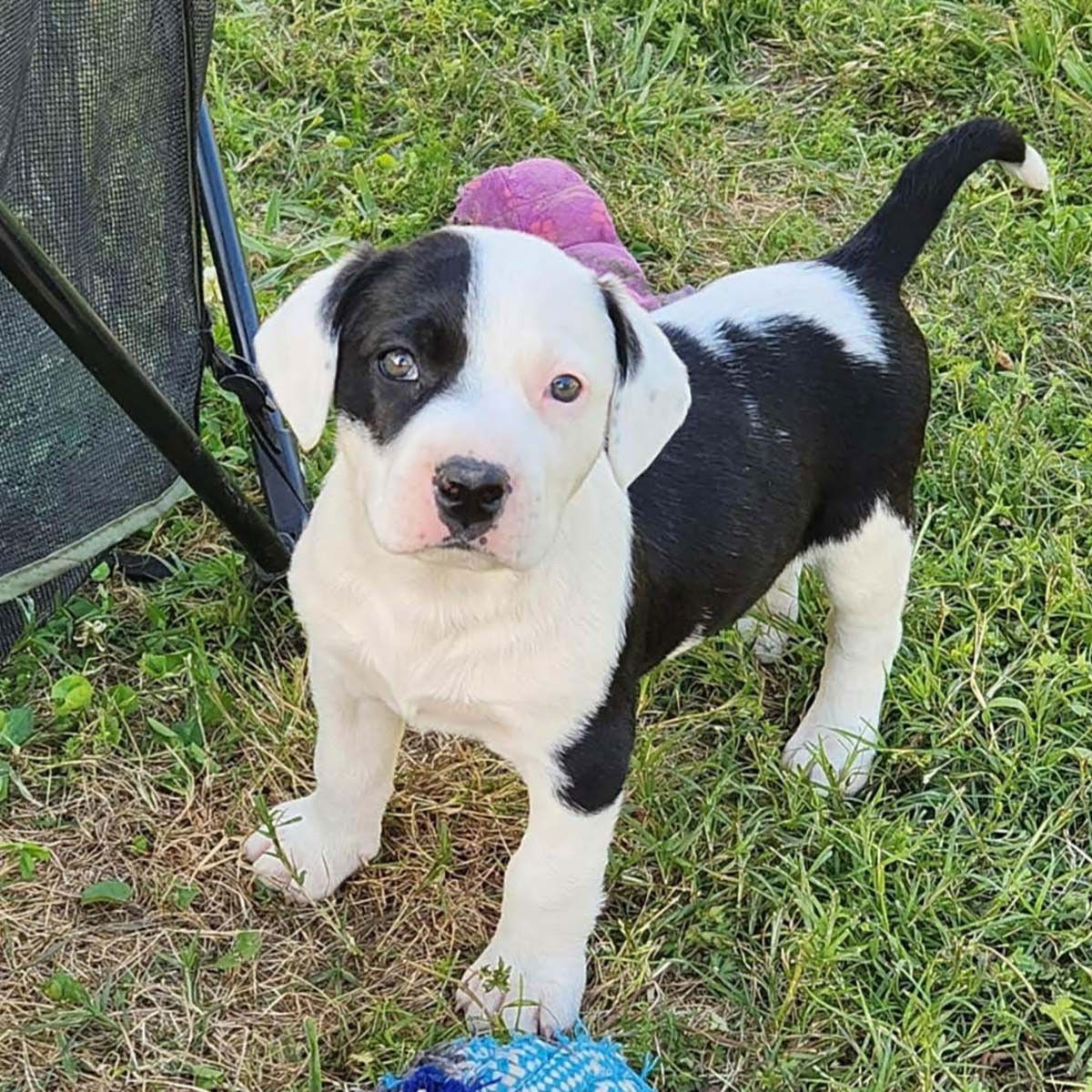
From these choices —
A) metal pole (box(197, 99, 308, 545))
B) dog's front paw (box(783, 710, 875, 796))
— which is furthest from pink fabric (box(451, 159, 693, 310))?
dog's front paw (box(783, 710, 875, 796))

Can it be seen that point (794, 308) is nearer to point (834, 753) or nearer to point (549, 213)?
point (834, 753)

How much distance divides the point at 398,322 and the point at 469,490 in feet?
0.96

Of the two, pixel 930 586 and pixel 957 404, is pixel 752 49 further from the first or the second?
pixel 930 586

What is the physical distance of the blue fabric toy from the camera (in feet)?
7.59

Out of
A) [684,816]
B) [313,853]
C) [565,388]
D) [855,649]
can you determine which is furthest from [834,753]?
[565,388]

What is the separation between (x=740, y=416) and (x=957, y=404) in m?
1.35

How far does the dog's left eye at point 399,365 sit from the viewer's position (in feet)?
7.18

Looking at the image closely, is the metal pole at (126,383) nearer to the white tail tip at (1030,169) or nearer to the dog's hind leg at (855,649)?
the dog's hind leg at (855,649)

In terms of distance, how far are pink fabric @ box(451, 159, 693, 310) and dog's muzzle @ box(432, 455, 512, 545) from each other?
194 centimetres

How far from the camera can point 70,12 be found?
9.29 ft

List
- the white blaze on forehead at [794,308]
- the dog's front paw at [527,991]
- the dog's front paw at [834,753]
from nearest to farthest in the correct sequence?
the dog's front paw at [527,991] < the white blaze on forehead at [794,308] < the dog's front paw at [834,753]

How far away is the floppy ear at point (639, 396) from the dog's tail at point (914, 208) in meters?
0.74

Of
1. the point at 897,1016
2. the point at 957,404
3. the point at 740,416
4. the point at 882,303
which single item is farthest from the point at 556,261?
the point at 957,404

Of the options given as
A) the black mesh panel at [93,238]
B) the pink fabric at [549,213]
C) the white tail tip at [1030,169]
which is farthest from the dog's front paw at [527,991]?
the pink fabric at [549,213]
